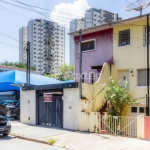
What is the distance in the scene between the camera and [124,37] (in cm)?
1727

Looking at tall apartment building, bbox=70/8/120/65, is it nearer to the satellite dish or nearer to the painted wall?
the satellite dish

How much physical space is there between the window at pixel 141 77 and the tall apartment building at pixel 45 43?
4961 cm

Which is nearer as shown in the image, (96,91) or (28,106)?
(96,91)

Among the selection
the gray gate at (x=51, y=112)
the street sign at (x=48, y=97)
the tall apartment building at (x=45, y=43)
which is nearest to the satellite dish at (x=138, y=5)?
the gray gate at (x=51, y=112)

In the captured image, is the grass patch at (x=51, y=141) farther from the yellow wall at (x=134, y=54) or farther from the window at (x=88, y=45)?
the window at (x=88, y=45)

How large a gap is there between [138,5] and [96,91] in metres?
6.60

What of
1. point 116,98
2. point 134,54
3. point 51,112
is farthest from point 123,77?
point 51,112

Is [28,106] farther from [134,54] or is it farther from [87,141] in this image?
[134,54]

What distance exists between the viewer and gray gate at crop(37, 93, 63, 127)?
15327 mm

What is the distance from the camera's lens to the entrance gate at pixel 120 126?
41.5ft

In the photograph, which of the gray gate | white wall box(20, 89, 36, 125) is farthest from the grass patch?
white wall box(20, 89, 36, 125)

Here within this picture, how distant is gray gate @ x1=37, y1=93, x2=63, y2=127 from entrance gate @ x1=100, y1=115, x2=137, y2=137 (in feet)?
10.7

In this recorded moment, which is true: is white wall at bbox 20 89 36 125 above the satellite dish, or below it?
below

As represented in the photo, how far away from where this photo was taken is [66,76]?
51.6m
